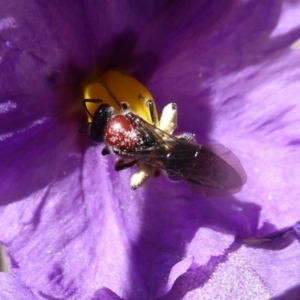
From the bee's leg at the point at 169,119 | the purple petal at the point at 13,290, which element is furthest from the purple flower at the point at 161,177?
the bee's leg at the point at 169,119

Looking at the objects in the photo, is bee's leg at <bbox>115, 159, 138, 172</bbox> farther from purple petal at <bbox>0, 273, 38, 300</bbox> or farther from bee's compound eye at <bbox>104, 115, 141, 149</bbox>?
purple petal at <bbox>0, 273, 38, 300</bbox>

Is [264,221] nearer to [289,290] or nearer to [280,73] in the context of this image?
[289,290]

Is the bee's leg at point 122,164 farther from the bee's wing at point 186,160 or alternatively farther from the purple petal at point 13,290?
the purple petal at point 13,290

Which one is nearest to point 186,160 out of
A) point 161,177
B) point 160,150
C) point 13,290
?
point 160,150

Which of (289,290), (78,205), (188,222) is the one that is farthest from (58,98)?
(289,290)

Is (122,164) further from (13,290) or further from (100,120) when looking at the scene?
(13,290)

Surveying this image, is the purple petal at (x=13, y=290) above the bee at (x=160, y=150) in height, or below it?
below

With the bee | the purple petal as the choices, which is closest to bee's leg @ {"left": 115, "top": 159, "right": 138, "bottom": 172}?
the bee
